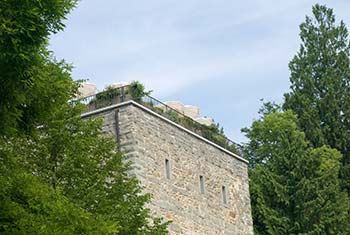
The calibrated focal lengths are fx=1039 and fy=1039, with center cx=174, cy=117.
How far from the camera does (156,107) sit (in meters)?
26.7

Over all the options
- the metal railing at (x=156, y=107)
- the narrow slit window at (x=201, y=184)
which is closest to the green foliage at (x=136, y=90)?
the metal railing at (x=156, y=107)

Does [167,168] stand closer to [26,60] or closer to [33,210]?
[33,210]

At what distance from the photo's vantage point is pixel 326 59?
151 ft

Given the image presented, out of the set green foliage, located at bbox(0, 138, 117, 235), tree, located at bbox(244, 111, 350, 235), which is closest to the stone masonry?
tree, located at bbox(244, 111, 350, 235)

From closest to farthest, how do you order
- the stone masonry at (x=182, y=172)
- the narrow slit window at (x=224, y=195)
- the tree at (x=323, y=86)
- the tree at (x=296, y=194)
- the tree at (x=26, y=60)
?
1. the tree at (x=26, y=60)
2. the stone masonry at (x=182, y=172)
3. the narrow slit window at (x=224, y=195)
4. the tree at (x=296, y=194)
5. the tree at (x=323, y=86)

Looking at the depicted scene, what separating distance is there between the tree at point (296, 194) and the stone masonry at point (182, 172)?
6.29 metres

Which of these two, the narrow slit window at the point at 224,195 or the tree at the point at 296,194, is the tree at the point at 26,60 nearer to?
the narrow slit window at the point at 224,195

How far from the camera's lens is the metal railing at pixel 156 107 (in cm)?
2591

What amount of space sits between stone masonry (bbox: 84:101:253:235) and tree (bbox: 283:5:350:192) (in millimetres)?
13291

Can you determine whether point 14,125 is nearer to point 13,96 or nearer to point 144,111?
point 13,96

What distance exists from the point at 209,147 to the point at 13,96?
14984mm

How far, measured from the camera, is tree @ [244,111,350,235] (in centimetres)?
3642

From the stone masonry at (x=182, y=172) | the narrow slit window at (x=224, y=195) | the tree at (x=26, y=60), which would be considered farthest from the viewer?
the narrow slit window at (x=224, y=195)

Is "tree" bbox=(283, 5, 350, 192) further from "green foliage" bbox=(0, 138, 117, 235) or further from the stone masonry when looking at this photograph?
"green foliage" bbox=(0, 138, 117, 235)
